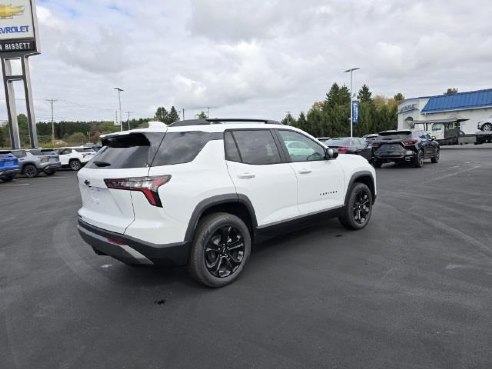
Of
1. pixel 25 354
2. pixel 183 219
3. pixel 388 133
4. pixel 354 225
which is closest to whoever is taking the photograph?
pixel 25 354

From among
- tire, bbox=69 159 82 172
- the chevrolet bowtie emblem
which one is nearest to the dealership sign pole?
the chevrolet bowtie emblem

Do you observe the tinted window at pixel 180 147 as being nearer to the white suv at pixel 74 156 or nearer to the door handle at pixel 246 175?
the door handle at pixel 246 175

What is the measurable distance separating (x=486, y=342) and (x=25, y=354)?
3.60m

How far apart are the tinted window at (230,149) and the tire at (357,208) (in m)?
2.32

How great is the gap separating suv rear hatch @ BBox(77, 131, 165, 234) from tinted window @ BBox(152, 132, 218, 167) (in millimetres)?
72

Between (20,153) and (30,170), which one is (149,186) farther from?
(20,153)

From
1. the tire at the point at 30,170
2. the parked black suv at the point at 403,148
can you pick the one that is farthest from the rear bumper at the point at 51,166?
→ the parked black suv at the point at 403,148

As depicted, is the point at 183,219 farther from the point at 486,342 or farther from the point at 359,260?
the point at 486,342

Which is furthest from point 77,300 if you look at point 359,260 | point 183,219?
point 359,260

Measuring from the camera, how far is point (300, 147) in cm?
529

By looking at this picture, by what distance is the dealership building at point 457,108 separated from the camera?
42188 mm

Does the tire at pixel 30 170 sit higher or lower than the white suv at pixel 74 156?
lower

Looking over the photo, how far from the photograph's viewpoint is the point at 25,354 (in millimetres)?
2979

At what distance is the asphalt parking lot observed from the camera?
2.88m
